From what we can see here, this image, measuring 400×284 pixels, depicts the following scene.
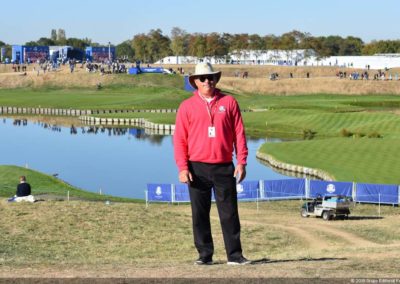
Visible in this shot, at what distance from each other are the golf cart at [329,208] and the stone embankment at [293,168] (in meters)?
17.8

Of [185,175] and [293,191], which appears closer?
[185,175]

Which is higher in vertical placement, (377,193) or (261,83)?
(377,193)

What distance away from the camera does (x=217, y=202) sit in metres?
15.2

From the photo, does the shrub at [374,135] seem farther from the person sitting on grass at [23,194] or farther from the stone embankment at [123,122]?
the person sitting on grass at [23,194]

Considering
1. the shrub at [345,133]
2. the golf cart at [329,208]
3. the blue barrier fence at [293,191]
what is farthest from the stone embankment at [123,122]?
the golf cart at [329,208]

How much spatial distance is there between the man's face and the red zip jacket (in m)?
0.16

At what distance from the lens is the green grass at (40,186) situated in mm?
48609

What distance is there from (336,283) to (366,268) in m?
1.96

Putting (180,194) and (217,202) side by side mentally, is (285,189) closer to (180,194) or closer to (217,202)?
(180,194)

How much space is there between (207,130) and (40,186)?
133 feet

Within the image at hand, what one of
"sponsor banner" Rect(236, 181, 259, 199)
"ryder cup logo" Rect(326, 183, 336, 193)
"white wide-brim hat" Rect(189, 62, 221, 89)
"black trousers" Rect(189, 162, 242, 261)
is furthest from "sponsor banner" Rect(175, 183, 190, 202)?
"white wide-brim hat" Rect(189, 62, 221, 89)

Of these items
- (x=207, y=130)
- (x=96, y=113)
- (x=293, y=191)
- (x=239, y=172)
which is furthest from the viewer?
(x=96, y=113)

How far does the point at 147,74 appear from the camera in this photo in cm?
18088

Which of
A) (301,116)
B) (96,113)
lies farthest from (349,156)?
(96,113)
